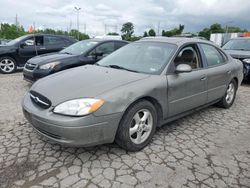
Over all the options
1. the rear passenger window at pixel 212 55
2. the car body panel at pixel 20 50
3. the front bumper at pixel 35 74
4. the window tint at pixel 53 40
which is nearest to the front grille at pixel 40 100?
the front bumper at pixel 35 74

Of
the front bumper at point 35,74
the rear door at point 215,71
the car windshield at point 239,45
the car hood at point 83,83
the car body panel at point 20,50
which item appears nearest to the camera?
the car hood at point 83,83

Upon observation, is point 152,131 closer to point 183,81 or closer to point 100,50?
point 183,81

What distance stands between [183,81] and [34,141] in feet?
7.88

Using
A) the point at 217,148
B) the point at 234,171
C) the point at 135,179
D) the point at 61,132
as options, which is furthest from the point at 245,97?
the point at 61,132

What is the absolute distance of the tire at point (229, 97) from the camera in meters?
4.71

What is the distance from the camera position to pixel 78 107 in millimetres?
2445

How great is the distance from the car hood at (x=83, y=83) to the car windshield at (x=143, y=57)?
241 mm

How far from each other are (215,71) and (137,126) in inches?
83.6

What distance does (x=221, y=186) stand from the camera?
2350mm

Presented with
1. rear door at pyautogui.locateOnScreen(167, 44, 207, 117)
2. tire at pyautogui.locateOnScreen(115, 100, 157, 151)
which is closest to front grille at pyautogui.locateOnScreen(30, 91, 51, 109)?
tire at pyautogui.locateOnScreen(115, 100, 157, 151)

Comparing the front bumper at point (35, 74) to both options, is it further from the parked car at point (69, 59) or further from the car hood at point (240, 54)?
the car hood at point (240, 54)

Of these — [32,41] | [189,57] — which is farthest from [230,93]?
[32,41]

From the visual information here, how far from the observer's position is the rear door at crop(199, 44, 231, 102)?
403 cm

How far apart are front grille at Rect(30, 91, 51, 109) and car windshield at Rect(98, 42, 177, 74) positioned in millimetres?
1275
